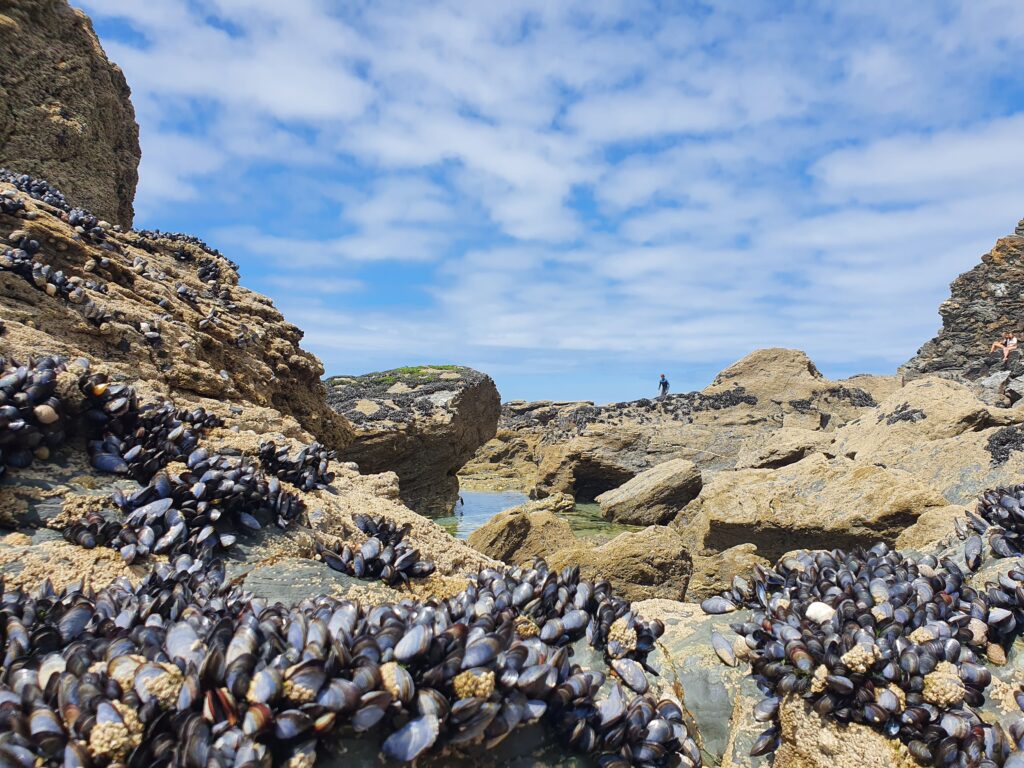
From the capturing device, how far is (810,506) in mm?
9352

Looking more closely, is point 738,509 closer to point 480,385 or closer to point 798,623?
point 798,623

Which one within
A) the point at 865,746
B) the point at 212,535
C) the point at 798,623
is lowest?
the point at 865,746

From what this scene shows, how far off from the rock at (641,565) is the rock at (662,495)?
920cm

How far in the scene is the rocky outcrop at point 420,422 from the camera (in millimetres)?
14945

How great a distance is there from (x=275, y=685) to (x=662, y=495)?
50.6 ft

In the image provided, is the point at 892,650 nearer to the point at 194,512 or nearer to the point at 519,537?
the point at 194,512

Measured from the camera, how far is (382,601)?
9.96 feet

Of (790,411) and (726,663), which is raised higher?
(790,411)

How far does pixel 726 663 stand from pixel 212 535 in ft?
9.80

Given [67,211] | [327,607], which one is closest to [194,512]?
[327,607]

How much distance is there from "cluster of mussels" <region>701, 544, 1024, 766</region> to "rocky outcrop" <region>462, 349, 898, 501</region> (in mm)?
14384

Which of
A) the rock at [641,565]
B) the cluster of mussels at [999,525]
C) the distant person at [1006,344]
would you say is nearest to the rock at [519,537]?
the rock at [641,565]

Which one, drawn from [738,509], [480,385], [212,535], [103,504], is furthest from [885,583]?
[480,385]

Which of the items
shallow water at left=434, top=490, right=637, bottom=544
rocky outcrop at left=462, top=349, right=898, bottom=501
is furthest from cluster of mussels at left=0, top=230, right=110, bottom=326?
rocky outcrop at left=462, top=349, right=898, bottom=501
